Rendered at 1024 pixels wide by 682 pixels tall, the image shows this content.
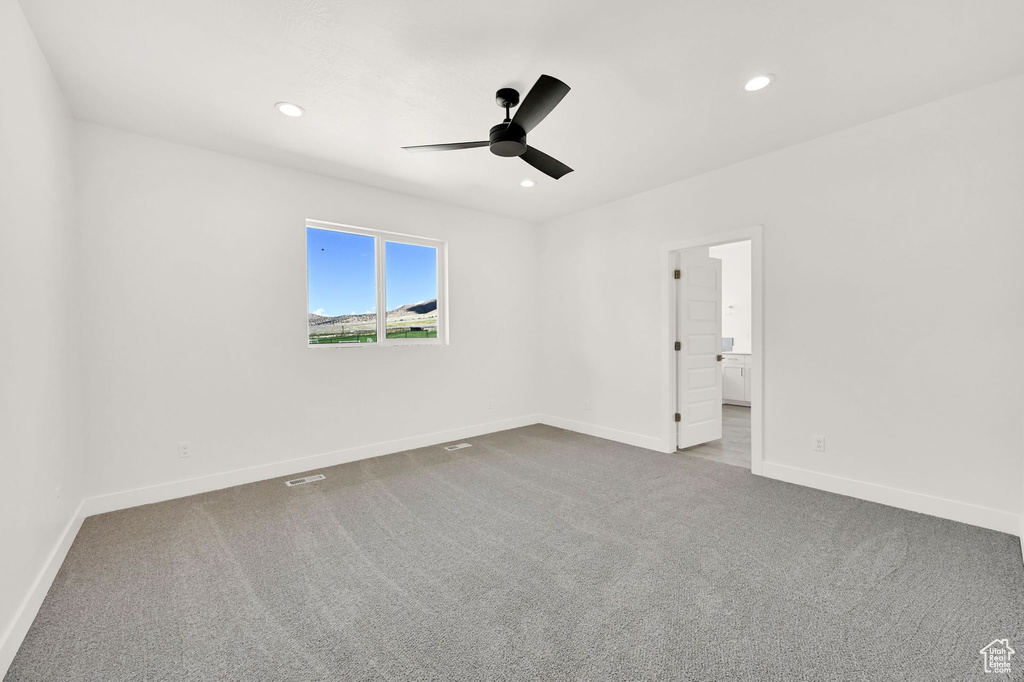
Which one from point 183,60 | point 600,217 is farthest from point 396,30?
point 600,217

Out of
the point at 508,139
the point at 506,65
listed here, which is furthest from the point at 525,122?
the point at 506,65

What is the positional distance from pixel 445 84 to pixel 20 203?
2139 mm

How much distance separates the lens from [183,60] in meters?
2.30

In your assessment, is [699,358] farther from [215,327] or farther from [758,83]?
[215,327]

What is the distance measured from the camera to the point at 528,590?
6.78 feet

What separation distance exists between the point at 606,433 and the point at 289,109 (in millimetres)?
4273

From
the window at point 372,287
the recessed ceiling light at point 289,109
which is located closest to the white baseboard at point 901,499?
the window at point 372,287

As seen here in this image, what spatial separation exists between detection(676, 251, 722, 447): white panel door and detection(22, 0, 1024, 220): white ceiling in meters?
1.42

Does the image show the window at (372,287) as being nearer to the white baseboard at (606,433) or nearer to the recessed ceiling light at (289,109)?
the recessed ceiling light at (289,109)

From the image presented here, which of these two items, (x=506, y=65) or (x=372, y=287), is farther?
(x=372, y=287)

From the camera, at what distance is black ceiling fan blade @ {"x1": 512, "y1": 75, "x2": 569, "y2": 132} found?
2.03 m

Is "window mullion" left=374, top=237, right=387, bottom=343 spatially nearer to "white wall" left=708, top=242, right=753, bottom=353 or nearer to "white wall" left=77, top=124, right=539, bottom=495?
"white wall" left=77, top=124, right=539, bottom=495

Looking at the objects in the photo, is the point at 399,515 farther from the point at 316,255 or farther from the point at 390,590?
the point at 316,255

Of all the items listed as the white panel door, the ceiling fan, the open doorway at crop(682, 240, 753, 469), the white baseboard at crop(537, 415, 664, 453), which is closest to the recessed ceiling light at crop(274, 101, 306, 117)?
the ceiling fan
